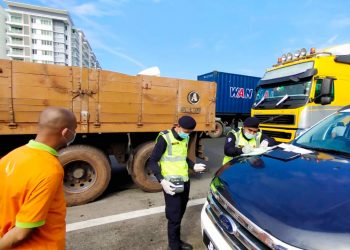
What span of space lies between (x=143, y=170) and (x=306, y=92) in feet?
12.8

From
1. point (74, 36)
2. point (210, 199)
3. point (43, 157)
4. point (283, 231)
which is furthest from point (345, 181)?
point (74, 36)

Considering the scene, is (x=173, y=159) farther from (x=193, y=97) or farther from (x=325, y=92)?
(x=325, y=92)

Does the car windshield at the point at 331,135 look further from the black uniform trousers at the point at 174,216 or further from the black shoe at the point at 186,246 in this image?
the black shoe at the point at 186,246

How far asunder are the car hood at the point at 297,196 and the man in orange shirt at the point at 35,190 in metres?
1.16

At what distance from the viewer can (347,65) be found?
5.38 meters

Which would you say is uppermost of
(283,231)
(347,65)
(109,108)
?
(347,65)

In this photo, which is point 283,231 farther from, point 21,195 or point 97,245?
point 97,245

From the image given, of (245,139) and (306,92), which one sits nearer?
(245,139)

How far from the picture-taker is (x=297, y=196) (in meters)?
1.43

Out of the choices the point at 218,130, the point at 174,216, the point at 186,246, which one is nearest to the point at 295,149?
the point at 174,216

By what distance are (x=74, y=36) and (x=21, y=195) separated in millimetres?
86873

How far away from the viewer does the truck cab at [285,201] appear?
119cm


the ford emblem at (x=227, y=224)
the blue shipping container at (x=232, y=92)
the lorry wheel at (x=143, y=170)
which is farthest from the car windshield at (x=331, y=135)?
the blue shipping container at (x=232, y=92)

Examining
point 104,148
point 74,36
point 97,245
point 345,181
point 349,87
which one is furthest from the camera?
point 74,36
